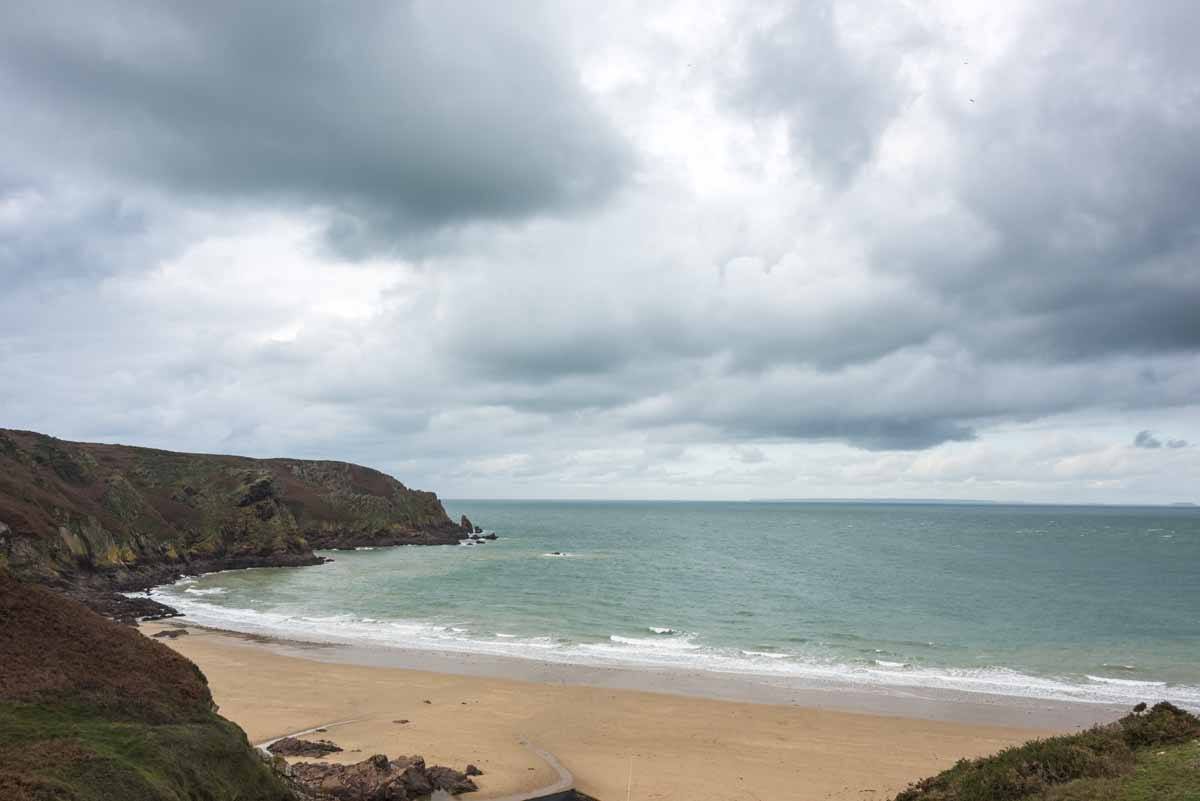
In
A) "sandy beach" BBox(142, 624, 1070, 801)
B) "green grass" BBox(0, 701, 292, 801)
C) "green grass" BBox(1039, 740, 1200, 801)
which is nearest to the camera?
"green grass" BBox(0, 701, 292, 801)

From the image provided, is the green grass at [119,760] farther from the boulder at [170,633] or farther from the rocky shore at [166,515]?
the rocky shore at [166,515]

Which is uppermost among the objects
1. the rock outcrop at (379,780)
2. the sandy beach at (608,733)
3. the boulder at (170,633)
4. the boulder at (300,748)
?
the rock outcrop at (379,780)

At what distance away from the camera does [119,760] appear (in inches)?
454

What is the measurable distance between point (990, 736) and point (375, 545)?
113213 millimetres

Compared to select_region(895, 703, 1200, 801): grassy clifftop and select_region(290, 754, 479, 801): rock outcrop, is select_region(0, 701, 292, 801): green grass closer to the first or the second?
select_region(290, 754, 479, 801): rock outcrop

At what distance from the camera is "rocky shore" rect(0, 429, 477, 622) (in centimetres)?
5762

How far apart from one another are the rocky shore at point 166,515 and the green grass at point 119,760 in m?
39.4

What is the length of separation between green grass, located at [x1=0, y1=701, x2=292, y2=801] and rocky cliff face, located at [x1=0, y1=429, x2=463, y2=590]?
103 feet

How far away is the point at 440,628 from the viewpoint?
156 ft

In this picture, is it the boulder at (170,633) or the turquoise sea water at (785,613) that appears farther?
the boulder at (170,633)

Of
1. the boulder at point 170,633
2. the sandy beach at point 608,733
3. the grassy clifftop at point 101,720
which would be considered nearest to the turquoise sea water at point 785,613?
the boulder at point 170,633

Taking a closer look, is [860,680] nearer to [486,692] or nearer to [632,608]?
[486,692]

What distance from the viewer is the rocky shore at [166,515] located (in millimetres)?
57625

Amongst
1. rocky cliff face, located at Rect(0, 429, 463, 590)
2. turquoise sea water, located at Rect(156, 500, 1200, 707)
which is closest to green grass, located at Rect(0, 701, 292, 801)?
turquoise sea water, located at Rect(156, 500, 1200, 707)
